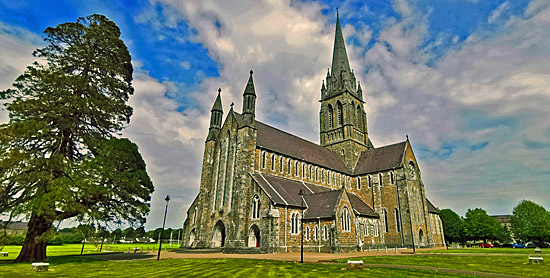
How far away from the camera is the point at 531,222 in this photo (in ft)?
212

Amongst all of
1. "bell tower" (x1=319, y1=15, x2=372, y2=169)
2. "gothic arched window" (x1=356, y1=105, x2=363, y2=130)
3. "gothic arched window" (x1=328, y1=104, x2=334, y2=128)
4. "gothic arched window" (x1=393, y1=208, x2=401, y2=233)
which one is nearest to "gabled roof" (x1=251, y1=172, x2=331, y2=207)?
"gothic arched window" (x1=393, y1=208, x2=401, y2=233)

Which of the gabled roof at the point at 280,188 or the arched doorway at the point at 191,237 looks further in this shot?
the arched doorway at the point at 191,237

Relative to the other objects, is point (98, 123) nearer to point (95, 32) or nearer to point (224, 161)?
point (95, 32)

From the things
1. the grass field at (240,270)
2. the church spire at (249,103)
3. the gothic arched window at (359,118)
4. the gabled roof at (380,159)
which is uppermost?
the gothic arched window at (359,118)

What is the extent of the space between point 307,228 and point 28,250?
22.8 metres

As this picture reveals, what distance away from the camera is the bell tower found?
51.1 meters

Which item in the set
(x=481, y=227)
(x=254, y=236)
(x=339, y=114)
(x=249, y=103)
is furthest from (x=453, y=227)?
(x=249, y=103)

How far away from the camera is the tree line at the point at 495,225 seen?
204 ft

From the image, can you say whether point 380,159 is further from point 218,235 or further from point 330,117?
point 218,235

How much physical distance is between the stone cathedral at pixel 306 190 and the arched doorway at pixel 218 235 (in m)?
→ 0.11

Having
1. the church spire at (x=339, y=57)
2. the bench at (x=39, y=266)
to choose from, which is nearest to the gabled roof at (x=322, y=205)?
the bench at (x=39, y=266)

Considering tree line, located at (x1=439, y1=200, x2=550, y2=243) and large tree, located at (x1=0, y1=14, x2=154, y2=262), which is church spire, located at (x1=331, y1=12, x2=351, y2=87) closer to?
large tree, located at (x1=0, y1=14, x2=154, y2=262)

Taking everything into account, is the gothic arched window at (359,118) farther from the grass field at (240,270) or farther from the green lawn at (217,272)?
the green lawn at (217,272)

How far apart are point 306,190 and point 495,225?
62.8m
